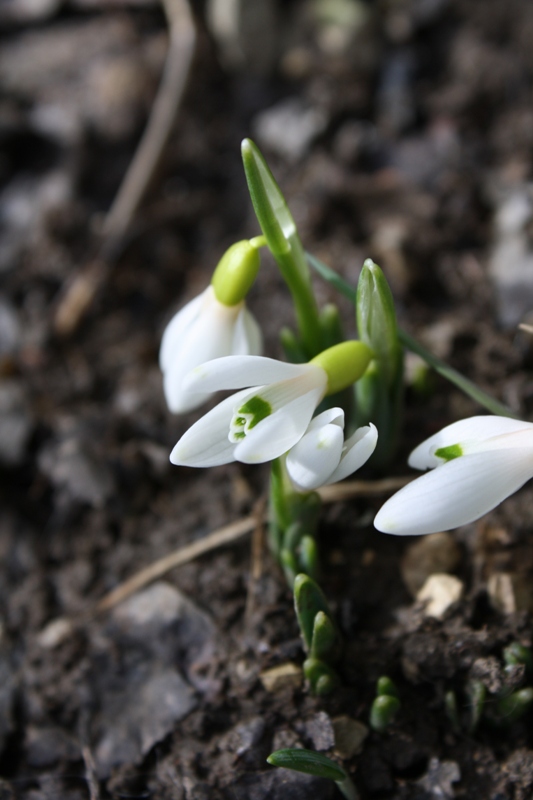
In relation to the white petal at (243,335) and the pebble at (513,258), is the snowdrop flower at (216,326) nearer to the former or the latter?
the white petal at (243,335)

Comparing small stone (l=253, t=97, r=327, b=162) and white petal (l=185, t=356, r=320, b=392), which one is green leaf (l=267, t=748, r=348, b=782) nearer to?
white petal (l=185, t=356, r=320, b=392)

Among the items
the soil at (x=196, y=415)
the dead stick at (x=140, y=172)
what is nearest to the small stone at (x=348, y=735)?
the soil at (x=196, y=415)

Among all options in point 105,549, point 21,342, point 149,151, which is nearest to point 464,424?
point 105,549

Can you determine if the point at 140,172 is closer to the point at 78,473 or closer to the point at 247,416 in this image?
the point at 78,473

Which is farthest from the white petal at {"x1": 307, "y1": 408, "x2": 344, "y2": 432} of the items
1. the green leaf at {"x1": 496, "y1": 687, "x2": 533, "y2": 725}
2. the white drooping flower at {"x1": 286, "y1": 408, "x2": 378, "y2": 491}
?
the green leaf at {"x1": 496, "y1": 687, "x2": 533, "y2": 725}

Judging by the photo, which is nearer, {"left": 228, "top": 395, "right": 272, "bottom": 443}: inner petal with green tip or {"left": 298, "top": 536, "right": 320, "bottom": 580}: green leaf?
{"left": 228, "top": 395, "right": 272, "bottom": 443}: inner petal with green tip

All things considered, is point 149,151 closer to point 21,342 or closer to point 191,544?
point 21,342

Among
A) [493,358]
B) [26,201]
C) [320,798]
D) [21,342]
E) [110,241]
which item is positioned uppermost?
[26,201]
